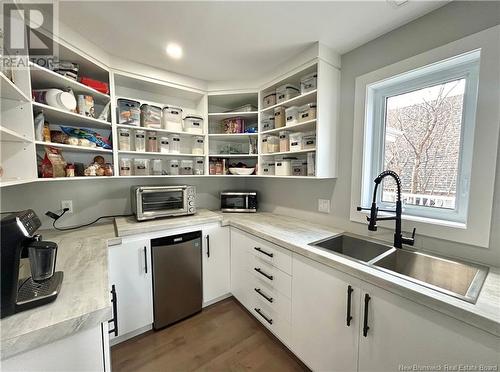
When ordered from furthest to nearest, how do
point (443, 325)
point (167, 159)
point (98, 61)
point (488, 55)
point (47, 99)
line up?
point (167, 159) → point (98, 61) → point (47, 99) → point (488, 55) → point (443, 325)

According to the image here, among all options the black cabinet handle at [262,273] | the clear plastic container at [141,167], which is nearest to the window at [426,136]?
the black cabinet handle at [262,273]

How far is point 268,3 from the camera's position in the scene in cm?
117

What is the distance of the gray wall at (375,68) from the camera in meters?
1.07

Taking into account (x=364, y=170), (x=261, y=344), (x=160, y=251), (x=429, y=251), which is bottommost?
(x=261, y=344)

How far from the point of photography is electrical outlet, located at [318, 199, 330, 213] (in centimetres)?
185

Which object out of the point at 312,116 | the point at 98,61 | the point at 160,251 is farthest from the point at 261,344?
the point at 98,61

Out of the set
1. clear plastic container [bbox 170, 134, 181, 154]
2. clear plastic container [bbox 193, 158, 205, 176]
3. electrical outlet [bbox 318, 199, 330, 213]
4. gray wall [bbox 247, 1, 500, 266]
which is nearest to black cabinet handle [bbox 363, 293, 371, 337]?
gray wall [bbox 247, 1, 500, 266]

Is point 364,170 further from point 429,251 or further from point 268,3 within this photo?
point 268,3

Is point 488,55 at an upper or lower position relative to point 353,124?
upper

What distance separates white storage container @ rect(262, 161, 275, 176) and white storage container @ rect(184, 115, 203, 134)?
806 millimetres

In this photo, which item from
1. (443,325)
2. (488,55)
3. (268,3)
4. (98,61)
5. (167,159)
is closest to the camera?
(443,325)

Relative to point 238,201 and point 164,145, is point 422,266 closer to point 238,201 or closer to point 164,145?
point 238,201

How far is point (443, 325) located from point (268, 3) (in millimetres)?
1792

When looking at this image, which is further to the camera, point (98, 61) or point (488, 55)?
point (98, 61)
